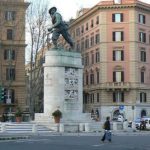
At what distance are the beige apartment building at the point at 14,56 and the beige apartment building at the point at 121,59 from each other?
1411 cm

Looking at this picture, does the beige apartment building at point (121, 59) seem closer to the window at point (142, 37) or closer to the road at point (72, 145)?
the window at point (142, 37)

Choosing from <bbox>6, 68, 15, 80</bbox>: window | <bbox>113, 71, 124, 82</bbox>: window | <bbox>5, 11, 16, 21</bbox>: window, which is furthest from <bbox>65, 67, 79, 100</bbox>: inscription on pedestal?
<bbox>113, 71, 124, 82</bbox>: window

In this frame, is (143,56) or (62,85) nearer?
(62,85)

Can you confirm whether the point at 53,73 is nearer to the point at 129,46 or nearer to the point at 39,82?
the point at 39,82

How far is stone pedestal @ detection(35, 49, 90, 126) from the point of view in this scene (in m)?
43.5

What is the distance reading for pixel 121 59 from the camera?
89.2 meters

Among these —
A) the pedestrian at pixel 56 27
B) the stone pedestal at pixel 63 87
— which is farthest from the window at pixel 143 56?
the stone pedestal at pixel 63 87

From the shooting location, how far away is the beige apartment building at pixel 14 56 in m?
81.0

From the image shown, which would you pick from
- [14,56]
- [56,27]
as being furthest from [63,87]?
[14,56]

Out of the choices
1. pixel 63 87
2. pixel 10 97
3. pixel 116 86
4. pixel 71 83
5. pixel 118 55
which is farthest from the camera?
pixel 118 55

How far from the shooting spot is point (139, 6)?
89312 mm

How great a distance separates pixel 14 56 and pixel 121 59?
19.0 m

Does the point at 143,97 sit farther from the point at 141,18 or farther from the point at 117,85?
the point at 141,18

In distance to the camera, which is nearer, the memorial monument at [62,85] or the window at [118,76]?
the memorial monument at [62,85]
